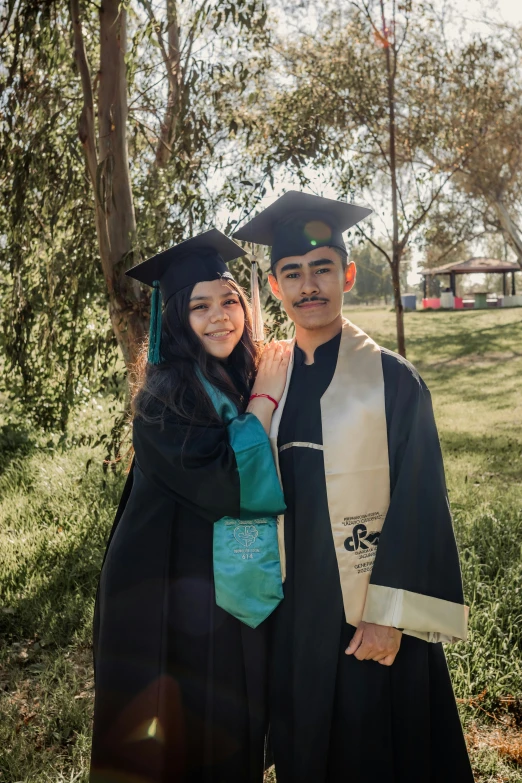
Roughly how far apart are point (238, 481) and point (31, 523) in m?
4.24

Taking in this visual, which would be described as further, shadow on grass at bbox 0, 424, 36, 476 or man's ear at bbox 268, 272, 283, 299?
shadow on grass at bbox 0, 424, 36, 476

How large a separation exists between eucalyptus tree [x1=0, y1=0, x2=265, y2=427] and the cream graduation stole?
2.26m

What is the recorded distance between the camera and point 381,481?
227 cm

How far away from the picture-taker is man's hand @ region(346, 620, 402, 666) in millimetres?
2199

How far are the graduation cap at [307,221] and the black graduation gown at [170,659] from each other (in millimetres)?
847

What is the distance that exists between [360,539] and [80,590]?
121 inches

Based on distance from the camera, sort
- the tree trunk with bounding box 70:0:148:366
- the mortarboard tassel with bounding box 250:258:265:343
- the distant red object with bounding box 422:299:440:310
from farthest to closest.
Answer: the distant red object with bounding box 422:299:440:310
the tree trunk with bounding box 70:0:148:366
the mortarboard tassel with bounding box 250:258:265:343

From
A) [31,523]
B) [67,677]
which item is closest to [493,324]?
[31,523]

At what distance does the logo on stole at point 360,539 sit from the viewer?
226 centimetres

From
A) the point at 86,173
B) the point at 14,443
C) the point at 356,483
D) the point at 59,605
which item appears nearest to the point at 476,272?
the point at 14,443

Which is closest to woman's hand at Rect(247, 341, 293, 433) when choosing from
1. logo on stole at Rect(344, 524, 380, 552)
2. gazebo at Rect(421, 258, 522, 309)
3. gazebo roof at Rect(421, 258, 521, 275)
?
logo on stole at Rect(344, 524, 380, 552)

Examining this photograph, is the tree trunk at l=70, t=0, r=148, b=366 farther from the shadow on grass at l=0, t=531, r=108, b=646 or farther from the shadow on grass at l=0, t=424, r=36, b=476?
the shadow on grass at l=0, t=424, r=36, b=476

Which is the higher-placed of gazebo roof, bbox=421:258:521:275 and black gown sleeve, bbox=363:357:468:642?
gazebo roof, bbox=421:258:521:275

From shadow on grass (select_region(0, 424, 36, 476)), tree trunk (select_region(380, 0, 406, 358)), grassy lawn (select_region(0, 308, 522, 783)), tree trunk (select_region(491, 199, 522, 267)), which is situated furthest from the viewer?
tree trunk (select_region(491, 199, 522, 267))
